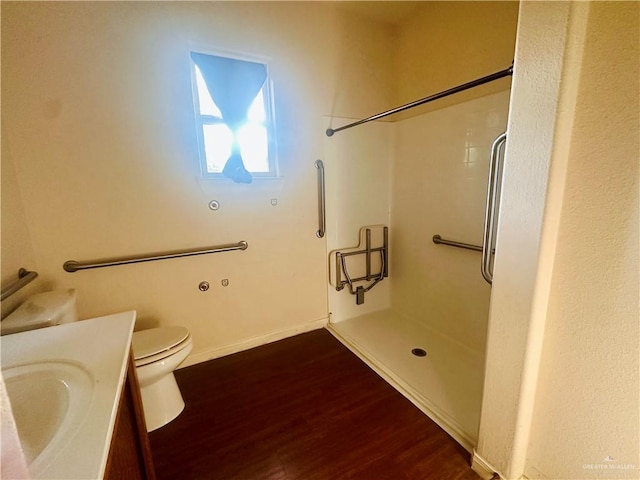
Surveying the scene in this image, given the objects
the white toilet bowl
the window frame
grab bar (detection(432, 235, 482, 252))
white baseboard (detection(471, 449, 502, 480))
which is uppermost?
the window frame

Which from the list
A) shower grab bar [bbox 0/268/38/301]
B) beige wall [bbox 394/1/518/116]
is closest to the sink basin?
shower grab bar [bbox 0/268/38/301]

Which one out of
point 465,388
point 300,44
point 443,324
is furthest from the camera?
point 443,324

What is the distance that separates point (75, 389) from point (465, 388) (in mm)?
1955

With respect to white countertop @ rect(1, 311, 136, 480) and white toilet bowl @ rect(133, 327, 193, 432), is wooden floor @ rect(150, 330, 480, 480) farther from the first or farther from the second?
white countertop @ rect(1, 311, 136, 480)

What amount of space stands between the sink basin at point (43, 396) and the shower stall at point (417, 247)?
1.60 meters

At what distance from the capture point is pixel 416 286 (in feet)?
8.38

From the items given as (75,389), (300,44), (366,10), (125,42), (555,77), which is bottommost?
(75,389)

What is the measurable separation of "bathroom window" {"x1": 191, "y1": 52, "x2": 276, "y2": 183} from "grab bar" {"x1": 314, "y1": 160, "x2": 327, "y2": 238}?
406mm

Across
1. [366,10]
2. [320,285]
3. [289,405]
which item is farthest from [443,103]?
[289,405]

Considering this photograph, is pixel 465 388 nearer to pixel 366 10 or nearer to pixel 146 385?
pixel 146 385

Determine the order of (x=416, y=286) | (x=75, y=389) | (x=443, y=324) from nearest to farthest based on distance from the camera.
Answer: (x=75, y=389) < (x=443, y=324) < (x=416, y=286)

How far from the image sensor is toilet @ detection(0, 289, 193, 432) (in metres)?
1.15

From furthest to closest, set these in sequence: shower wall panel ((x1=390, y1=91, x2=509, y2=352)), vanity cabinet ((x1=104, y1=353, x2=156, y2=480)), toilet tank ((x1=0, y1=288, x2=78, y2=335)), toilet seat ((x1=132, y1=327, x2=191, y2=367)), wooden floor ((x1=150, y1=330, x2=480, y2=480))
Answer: shower wall panel ((x1=390, y1=91, x2=509, y2=352)), toilet seat ((x1=132, y1=327, x2=191, y2=367)), wooden floor ((x1=150, y1=330, x2=480, y2=480)), toilet tank ((x1=0, y1=288, x2=78, y2=335)), vanity cabinet ((x1=104, y1=353, x2=156, y2=480))

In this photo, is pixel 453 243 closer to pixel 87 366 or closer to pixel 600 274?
pixel 600 274
